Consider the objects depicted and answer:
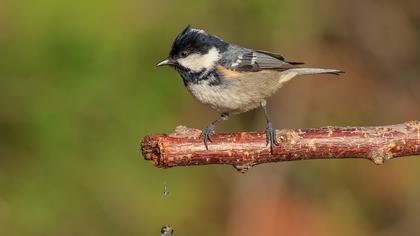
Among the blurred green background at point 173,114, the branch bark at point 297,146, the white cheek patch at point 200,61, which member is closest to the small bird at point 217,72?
the white cheek patch at point 200,61

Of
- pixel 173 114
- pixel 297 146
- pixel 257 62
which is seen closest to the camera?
pixel 297 146

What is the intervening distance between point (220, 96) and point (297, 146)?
0.81 metres

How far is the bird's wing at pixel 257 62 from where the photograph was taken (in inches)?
167

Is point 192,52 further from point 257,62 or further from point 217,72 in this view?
point 257,62

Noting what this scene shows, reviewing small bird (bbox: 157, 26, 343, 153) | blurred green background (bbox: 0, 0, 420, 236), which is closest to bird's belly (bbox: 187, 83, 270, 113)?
small bird (bbox: 157, 26, 343, 153)

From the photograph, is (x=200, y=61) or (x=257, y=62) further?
(x=257, y=62)

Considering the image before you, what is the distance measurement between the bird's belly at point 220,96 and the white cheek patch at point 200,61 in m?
0.10

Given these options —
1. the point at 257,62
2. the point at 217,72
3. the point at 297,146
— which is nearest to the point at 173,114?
the point at 257,62

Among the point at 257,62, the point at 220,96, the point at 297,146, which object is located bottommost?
the point at 297,146

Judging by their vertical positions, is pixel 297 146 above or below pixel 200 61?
below

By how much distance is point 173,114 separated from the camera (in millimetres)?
5863

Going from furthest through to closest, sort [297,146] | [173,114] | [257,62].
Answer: [173,114] < [257,62] < [297,146]

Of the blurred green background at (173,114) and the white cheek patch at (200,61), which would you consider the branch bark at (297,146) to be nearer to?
the white cheek patch at (200,61)

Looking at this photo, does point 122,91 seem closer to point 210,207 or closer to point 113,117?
point 113,117
